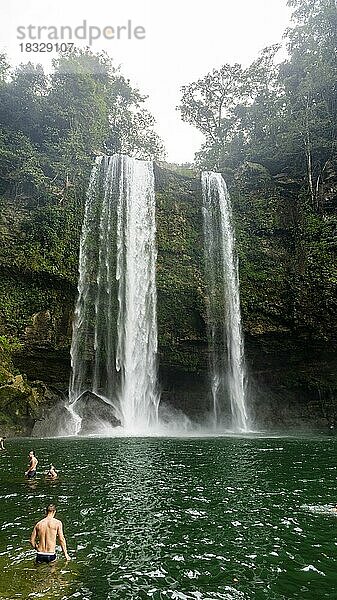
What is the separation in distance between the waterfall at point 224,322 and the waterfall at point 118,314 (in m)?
3.24

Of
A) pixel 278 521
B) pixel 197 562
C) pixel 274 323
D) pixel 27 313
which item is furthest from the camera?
pixel 274 323

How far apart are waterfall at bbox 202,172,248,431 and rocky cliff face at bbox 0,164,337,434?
0.48m

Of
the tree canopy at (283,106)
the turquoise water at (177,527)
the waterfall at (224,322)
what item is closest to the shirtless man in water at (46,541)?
the turquoise water at (177,527)

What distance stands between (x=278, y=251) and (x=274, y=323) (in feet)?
14.1

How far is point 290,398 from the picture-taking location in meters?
27.8

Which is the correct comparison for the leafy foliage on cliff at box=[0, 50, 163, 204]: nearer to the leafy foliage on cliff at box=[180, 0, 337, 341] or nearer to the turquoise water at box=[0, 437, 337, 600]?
the leafy foliage on cliff at box=[180, 0, 337, 341]

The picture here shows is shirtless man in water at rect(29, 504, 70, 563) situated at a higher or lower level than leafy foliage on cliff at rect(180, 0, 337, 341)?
lower

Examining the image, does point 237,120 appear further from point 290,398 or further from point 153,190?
point 290,398

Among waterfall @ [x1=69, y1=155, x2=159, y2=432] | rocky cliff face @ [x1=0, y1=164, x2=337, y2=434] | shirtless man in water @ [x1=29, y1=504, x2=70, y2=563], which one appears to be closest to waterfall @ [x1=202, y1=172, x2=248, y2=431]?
rocky cliff face @ [x1=0, y1=164, x2=337, y2=434]

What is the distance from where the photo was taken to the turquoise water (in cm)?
562

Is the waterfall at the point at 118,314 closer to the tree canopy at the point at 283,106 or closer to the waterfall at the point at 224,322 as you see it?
the waterfall at the point at 224,322

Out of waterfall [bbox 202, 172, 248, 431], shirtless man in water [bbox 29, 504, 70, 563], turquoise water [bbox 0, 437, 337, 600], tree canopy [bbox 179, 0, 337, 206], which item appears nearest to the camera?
turquoise water [bbox 0, 437, 337, 600]

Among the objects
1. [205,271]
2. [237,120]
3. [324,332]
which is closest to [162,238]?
[205,271]

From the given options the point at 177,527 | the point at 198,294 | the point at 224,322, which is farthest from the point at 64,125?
the point at 177,527
